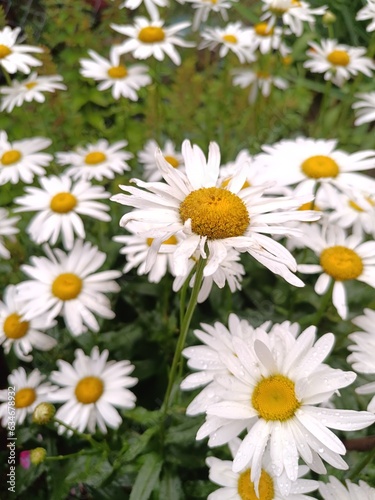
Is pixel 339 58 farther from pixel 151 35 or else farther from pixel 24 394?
pixel 24 394

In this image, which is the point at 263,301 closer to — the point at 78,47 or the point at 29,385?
the point at 29,385

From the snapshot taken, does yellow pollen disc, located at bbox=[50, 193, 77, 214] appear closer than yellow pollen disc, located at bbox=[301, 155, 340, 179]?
No

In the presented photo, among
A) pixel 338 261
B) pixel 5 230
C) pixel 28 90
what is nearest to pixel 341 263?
pixel 338 261

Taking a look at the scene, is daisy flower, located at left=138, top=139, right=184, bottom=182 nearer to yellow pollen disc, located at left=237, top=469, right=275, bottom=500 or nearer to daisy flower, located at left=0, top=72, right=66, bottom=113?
daisy flower, located at left=0, top=72, right=66, bottom=113

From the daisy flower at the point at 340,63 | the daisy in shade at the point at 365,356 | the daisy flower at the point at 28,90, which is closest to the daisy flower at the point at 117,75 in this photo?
the daisy flower at the point at 28,90

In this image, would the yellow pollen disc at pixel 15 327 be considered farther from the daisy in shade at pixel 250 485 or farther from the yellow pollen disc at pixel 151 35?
the yellow pollen disc at pixel 151 35

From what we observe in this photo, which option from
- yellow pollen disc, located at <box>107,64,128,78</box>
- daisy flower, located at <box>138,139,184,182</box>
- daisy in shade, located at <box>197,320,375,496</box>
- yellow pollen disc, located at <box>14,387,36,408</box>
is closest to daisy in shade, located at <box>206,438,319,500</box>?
daisy in shade, located at <box>197,320,375,496</box>

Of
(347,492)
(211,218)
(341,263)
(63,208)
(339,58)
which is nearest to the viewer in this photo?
(211,218)
